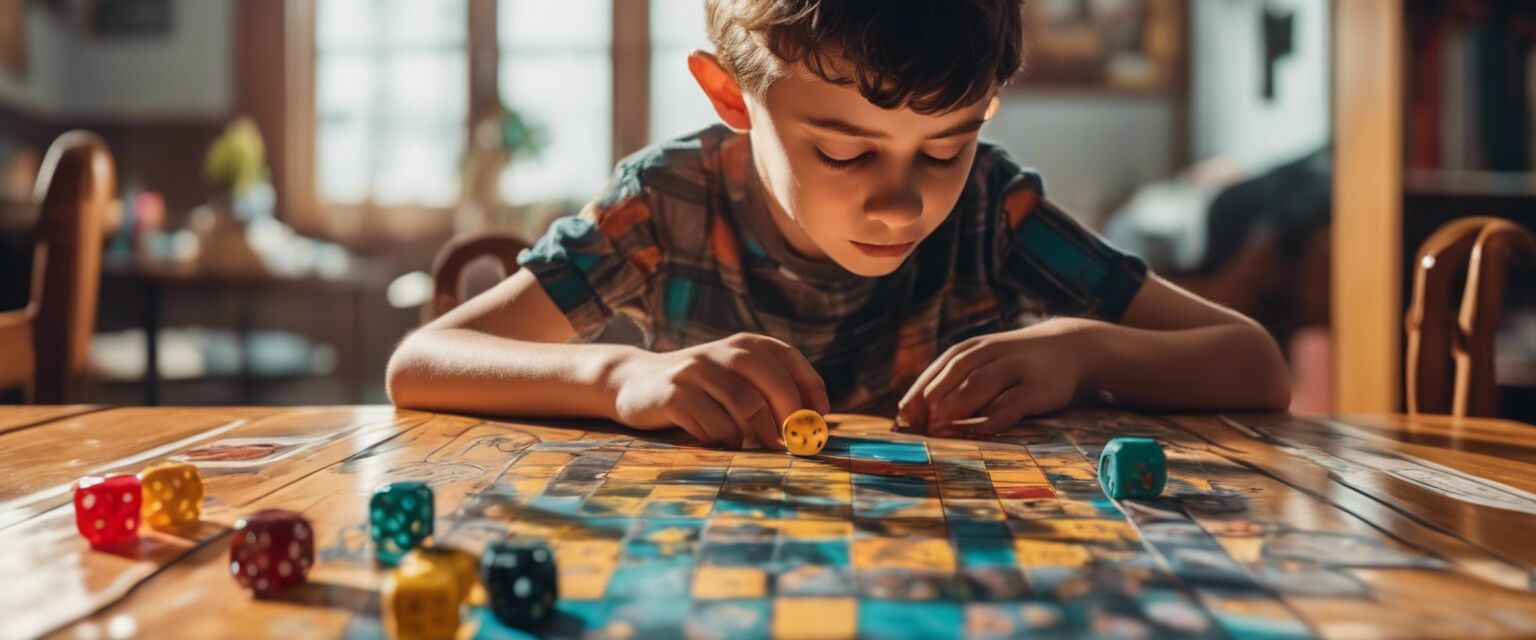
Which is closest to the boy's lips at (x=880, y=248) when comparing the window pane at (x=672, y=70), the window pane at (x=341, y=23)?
the window pane at (x=672, y=70)

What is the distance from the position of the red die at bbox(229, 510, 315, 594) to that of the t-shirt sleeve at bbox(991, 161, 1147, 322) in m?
0.86

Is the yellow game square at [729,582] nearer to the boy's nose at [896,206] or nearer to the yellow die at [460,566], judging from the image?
the yellow die at [460,566]

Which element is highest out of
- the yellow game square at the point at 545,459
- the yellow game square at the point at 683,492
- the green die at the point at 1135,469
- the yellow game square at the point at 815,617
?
the green die at the point at 1135,469

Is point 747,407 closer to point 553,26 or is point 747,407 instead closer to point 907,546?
point 907,546

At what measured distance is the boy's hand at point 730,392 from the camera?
75cm

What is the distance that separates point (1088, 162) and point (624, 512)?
4.43 meters

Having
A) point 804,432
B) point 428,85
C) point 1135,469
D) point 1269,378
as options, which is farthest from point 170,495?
point 428,85

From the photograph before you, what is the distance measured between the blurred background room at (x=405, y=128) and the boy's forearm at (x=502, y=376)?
2653mm

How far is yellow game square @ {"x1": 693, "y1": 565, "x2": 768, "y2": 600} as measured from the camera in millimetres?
420

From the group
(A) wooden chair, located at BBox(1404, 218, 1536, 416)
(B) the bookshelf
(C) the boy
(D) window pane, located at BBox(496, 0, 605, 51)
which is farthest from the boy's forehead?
(D) window pane, located at BBox(496, 0, 605, 51)

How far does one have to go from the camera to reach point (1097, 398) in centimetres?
107

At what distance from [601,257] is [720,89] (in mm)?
198

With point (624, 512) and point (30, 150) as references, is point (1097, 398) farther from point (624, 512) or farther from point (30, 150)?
point (30, 150)

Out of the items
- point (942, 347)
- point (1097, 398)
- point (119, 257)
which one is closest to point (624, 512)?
point (1097, 398)
